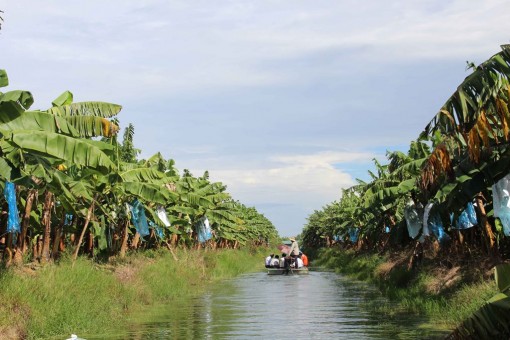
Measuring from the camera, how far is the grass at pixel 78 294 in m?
13.3

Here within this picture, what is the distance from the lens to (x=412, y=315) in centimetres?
1777

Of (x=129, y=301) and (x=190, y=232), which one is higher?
(x=190, y=232)

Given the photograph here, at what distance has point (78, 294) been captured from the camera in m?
16.1

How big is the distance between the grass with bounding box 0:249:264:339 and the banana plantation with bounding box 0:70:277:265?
1118 mm

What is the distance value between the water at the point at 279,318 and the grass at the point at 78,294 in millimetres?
683

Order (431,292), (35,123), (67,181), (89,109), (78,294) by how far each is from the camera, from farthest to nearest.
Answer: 1. (431,292)
2. (89,109)
3. (78,294)
4. (67,181)
5. (35,123)

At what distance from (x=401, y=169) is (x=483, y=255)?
3.42m

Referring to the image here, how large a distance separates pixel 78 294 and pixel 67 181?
3.32 m

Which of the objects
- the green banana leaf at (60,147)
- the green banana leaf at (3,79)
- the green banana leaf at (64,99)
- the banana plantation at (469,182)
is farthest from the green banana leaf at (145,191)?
the green banana leaf at (3,79)

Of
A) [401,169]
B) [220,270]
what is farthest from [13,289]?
[220,270]

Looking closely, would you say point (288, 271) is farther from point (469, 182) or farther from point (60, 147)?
point (60, 147)

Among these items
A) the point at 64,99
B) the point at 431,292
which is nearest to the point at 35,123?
the point at 64,99

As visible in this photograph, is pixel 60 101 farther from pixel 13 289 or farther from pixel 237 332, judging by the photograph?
pixel 237 332

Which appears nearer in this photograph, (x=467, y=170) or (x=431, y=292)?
(x=467, y=170)
